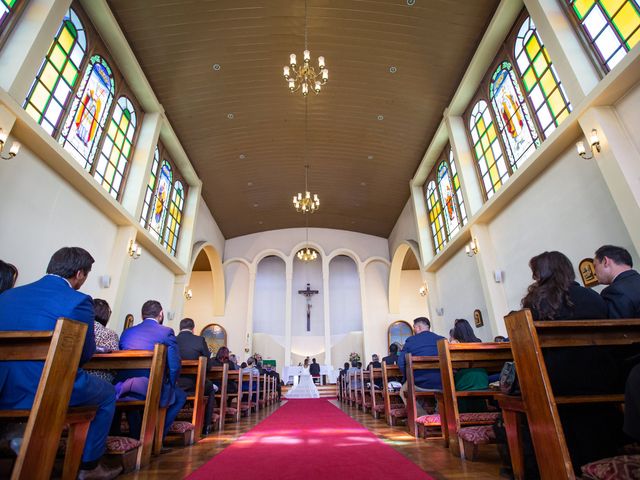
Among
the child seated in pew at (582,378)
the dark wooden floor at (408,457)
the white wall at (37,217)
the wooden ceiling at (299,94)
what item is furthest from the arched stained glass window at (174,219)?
the child seated in pew at (582,378)

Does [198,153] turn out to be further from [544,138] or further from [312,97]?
[544,138]

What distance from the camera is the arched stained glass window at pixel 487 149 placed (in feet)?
19.8

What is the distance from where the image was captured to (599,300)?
1481mm

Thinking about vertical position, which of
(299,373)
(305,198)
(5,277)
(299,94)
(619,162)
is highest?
(299,94)

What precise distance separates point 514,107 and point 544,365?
5.46 m

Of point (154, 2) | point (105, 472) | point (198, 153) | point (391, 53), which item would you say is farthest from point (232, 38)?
point (105, 472)

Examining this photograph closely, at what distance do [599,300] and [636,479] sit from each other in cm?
73

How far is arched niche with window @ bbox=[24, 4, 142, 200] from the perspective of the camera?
4426 millimetres

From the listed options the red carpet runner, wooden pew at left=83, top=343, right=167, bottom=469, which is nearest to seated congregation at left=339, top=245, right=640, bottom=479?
the red carpet runner

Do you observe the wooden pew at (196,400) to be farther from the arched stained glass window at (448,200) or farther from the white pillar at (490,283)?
the arched stained glass window at (448,200)

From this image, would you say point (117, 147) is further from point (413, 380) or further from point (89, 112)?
point (413, 380)

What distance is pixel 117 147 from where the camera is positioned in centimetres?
610

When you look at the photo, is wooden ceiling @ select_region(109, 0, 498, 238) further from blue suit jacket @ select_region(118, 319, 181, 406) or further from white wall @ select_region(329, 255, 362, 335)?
blue suit jacket @ select_region(118, 319, 181, 406)

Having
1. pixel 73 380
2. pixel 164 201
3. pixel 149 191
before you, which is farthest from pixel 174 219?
pixel 73 380
